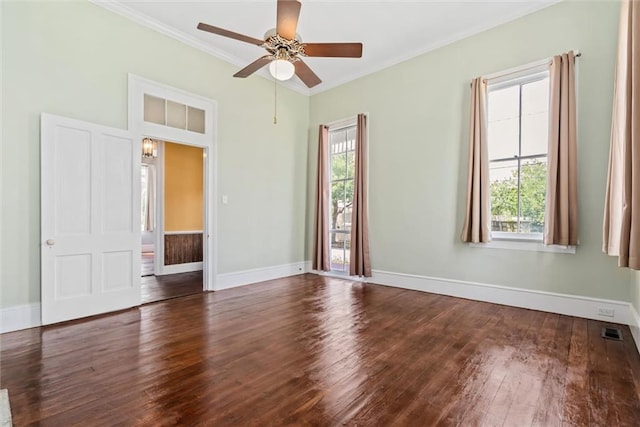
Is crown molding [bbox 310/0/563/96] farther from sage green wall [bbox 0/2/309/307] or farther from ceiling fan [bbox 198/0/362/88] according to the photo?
ceiling fan [bbox 198/0/362/88]

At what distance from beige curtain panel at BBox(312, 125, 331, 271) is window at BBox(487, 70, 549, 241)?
2.86 m

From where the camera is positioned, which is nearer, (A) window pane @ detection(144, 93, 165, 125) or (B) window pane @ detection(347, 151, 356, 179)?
(A) window pane @ detection(144, 93, 165, 125)

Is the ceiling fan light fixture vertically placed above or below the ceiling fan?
below

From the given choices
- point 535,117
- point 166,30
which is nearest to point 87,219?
point 166,30

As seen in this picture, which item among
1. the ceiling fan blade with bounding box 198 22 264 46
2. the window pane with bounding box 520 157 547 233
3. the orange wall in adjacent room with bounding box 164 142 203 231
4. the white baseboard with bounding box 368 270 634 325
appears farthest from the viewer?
the orange wall in adjacent room with bounding box 164 142 203 231

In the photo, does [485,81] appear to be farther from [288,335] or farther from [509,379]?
[288,335]

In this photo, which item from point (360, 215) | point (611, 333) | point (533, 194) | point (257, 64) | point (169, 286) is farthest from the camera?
point (360, 215)

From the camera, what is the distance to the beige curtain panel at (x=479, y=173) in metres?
3.96

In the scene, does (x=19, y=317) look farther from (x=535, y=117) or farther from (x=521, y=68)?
(x=521, y=68)

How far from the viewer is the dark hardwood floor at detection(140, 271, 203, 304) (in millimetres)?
4369

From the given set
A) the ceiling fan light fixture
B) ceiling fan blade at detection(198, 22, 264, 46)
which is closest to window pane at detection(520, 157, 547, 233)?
the ceiling fan light fixture

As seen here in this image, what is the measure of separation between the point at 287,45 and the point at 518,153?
3.19 meters

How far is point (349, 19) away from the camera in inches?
155

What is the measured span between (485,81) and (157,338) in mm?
4990
